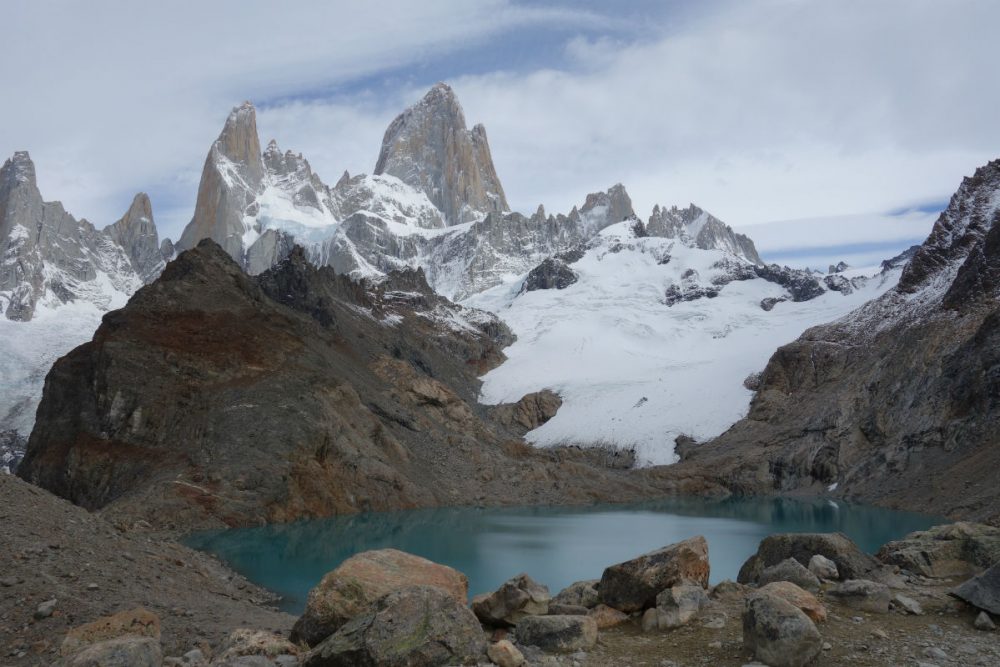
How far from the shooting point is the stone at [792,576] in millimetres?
15602

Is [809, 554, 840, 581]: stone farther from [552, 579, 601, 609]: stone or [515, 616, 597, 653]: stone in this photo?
[515, 616, 597, 653]: stone

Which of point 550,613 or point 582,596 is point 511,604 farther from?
point 582,596

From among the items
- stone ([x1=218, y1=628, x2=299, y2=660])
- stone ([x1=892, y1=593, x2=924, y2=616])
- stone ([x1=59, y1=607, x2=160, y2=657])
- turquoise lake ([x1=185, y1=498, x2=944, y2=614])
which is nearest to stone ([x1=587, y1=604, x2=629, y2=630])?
stone ([x1=892, y1=593, x2=924, y2=616])

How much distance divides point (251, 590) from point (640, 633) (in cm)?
2051

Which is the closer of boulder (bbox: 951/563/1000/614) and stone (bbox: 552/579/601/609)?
boulder (bbox: 951/563/1000/614)

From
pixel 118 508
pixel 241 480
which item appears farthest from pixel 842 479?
pixel 118 508

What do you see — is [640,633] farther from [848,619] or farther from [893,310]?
[893,310]

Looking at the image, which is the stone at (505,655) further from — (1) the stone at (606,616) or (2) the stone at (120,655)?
(2) the stone at (120,655)

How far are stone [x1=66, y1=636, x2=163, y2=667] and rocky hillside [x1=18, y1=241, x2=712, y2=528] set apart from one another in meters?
43.0

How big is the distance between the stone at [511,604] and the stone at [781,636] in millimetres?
4264

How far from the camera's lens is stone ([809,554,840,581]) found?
1641cm

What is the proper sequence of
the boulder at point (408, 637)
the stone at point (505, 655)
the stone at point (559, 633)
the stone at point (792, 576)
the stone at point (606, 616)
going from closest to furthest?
the boulder at point (408, 637), the stone at point (505, 655), the stone at point (559, 633), the stone at point (606, 616), the stone at point (792, 576)

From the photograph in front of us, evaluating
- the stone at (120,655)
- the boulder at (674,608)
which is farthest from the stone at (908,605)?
the stone at (120,655)

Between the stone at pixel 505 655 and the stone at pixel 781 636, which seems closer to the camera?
the stone at pixel 781 636
